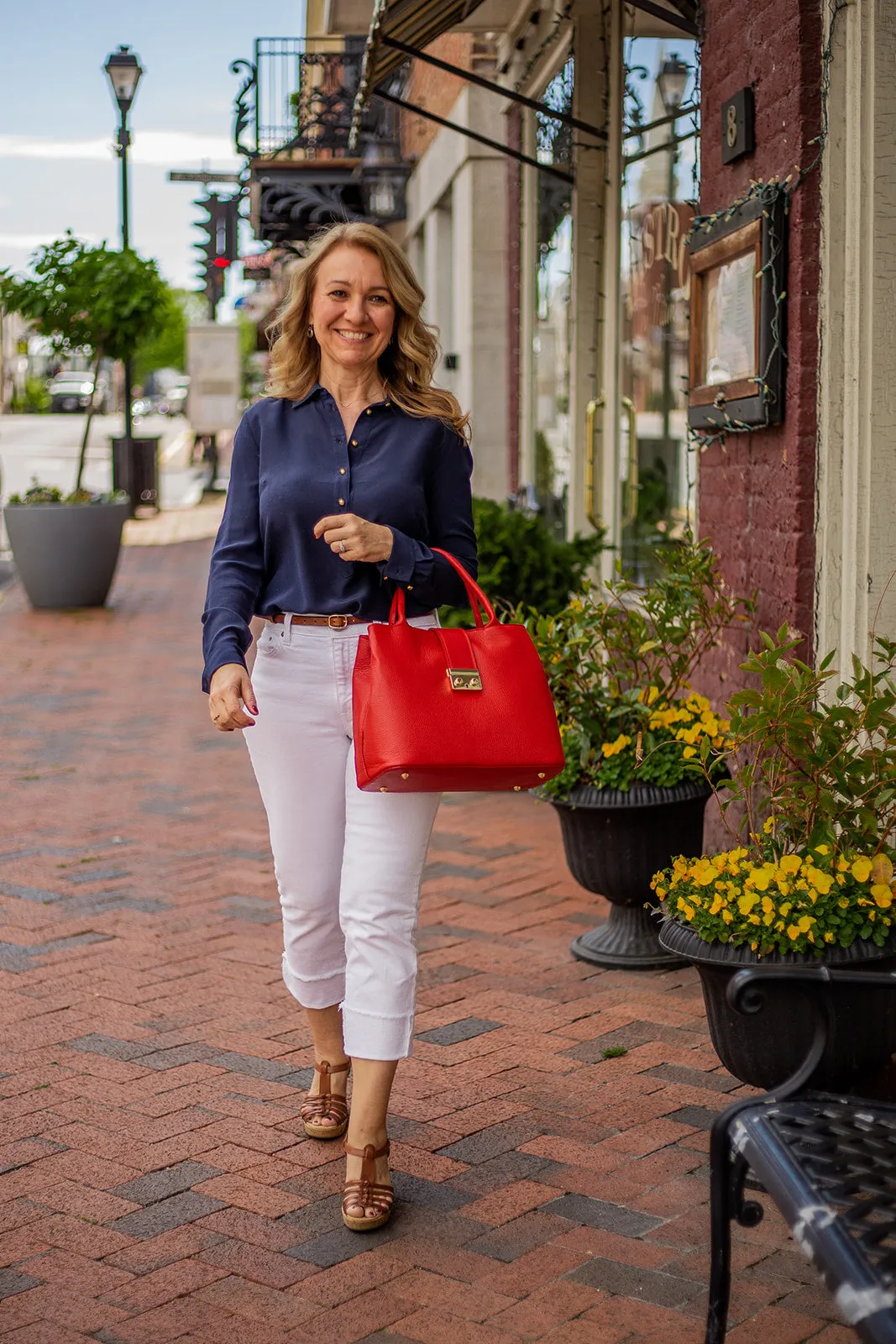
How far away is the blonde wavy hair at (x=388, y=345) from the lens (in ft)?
10.7

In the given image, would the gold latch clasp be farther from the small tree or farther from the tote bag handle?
the small tree

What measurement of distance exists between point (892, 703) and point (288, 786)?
130 centimetres

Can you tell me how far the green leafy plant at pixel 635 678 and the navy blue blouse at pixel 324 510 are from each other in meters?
1.28

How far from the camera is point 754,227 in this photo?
14.1ft

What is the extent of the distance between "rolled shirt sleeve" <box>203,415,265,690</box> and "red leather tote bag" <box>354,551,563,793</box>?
0.29 metres

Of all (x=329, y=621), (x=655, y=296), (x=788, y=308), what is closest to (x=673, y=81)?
(x=655, y=296)

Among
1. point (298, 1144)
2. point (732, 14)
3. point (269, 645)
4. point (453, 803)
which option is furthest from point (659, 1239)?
point (453, 803)

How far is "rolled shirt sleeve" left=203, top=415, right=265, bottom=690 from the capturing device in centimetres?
314

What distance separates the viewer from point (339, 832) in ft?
10.8

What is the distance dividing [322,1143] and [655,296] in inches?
188

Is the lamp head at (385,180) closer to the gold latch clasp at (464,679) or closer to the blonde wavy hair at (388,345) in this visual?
the blonde wavy hair at (388,345)

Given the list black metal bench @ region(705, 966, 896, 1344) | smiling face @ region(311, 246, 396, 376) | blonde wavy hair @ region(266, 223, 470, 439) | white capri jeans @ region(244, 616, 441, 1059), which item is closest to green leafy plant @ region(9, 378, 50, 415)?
blonde wavy hair @ region(266, 223, 470, 439)

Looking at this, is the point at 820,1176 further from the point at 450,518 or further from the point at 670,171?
the point at 670,171

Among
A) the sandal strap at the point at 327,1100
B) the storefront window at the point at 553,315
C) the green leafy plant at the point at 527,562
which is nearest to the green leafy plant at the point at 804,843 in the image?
the sandal strap at the point at 327,1100
